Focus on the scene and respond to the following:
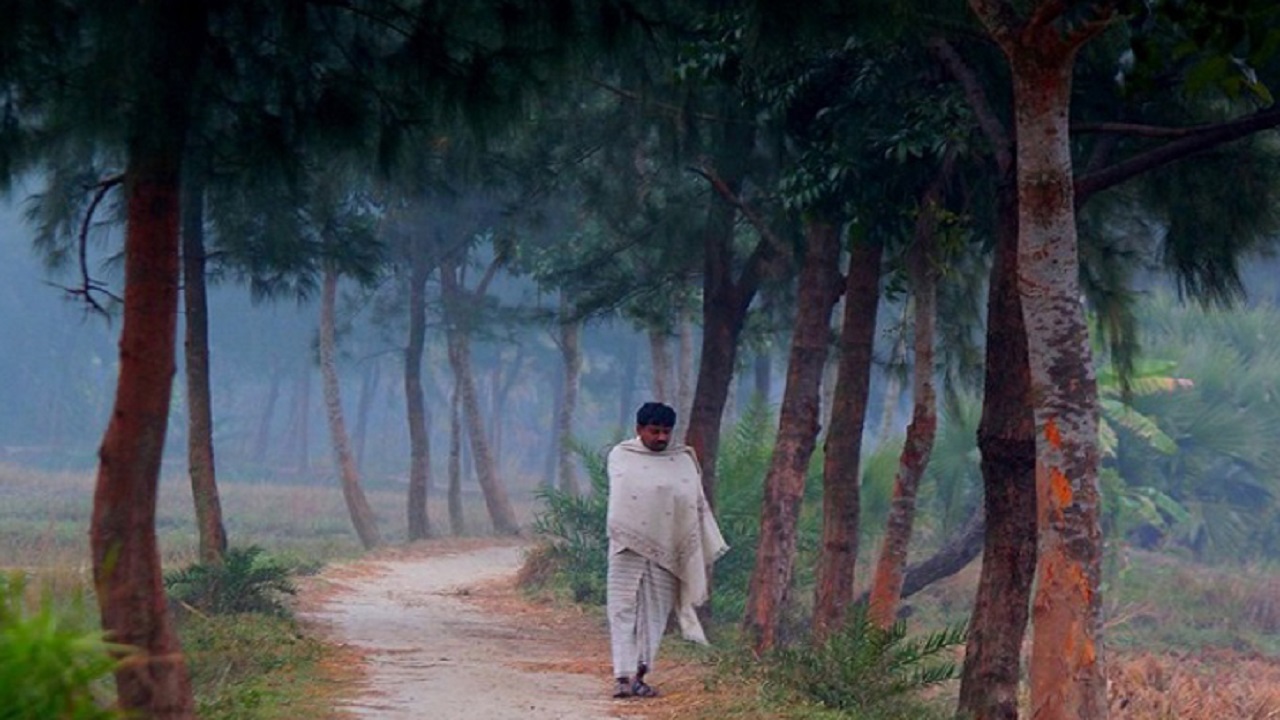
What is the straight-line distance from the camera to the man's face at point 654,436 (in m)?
11.7

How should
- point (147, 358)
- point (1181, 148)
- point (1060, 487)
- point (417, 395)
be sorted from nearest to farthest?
point (147, 358), point (1060, 487), point (1181, 148), point (417, 395)

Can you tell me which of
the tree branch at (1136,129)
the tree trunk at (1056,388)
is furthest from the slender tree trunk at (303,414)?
the tree trunk at (1056,388)

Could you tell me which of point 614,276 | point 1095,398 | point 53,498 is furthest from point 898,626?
point 53,498

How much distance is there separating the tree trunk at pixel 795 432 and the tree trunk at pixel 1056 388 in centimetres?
556

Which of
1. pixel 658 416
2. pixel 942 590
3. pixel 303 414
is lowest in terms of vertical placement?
pixel 942 590

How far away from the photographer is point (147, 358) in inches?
334

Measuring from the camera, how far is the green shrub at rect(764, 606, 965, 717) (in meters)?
10.7

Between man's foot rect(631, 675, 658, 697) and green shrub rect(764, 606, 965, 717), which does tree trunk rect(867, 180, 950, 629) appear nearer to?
green shrub rect(764, 606, 965, 717)

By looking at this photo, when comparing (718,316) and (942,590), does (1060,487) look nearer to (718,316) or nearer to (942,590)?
(718,316)

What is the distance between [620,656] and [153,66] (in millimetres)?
5047

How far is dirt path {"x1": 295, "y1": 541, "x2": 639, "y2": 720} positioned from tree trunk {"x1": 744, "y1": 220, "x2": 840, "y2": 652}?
141cm

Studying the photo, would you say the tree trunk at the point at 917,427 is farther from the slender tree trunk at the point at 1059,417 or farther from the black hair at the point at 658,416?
the slender tree trunk at the point at 1059,417

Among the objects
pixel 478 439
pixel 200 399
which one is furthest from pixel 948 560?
pixel 478 439

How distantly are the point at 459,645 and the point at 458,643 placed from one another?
20 cm
